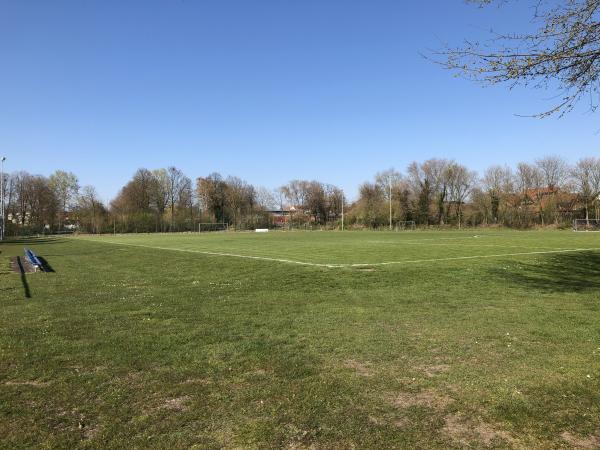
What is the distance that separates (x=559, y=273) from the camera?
52.8ft

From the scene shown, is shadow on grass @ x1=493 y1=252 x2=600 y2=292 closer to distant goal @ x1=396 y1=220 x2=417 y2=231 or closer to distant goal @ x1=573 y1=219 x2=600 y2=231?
distant goal @ x1=573 y1=219 x2=600 y2=231

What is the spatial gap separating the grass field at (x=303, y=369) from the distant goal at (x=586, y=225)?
224 feet

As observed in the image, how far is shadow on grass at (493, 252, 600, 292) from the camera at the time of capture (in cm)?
1316

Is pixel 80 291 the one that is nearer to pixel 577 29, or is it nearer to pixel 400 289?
pixel 400 289

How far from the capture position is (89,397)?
16.1 feet

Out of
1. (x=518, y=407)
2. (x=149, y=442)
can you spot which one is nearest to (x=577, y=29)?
(x=518, y=407)

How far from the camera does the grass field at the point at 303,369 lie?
407 cm

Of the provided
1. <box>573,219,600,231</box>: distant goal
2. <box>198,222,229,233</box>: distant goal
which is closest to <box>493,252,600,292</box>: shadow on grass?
<box>573,219,600,231</box>: distant goal

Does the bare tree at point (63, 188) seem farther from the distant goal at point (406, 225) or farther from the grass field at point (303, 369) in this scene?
the grass field at point (303, 369)

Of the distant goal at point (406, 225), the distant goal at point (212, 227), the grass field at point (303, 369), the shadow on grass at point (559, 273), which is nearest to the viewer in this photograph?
the grass field at point (303, 369)

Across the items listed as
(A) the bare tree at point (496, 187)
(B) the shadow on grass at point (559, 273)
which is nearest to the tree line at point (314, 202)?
(A) the bare tree at point (496, 187)

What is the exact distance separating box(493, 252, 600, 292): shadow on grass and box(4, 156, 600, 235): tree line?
69.6 m

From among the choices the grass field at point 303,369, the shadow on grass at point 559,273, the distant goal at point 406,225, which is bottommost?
the shadow on grass at point 559,273

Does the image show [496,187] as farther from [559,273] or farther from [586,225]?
[559,273]
